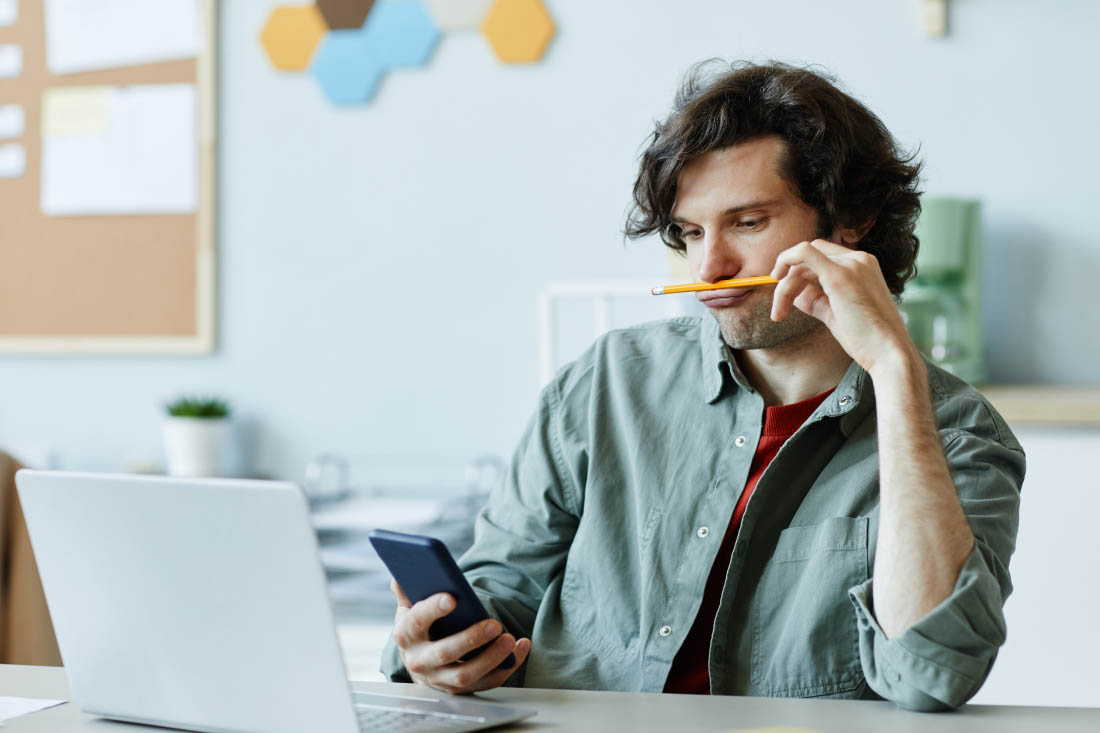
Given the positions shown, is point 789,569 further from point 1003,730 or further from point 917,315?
point 917,315

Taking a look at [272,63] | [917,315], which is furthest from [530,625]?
[272,63]

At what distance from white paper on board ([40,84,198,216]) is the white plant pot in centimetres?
52

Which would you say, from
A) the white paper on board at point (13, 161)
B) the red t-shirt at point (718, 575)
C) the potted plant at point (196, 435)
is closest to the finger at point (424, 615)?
the red t-shirt at point (718, 575)

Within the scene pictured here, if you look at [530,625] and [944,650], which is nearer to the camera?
[944,650]

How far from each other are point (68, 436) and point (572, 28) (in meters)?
1.59

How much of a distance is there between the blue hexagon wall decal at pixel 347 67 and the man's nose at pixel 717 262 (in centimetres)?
167

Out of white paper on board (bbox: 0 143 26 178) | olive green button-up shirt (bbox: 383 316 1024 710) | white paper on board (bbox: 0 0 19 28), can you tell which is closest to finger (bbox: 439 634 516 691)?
olive green button-up shirt (bbox: 383 316 1024 710)

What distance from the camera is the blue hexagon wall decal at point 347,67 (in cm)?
277

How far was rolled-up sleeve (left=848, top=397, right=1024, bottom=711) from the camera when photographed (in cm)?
93

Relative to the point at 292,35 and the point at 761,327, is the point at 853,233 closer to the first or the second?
the point at 761,327

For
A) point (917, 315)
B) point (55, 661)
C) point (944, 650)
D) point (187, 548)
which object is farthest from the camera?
point (917, 315)

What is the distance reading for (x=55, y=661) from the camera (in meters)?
1.43

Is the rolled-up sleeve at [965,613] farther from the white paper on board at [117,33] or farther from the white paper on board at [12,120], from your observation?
the white paper on board at [12,120]

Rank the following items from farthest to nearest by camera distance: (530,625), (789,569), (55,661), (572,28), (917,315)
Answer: (572,28) → (917,315) → (55,661) → (530,625) → (789,569)
